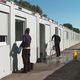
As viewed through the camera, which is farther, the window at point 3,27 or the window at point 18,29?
the window at point 18,29

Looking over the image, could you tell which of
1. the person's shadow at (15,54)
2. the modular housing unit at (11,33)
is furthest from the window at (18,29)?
the person's shadow at (15,54)

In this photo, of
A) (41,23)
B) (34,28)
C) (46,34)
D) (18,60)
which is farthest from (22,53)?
(46,34)

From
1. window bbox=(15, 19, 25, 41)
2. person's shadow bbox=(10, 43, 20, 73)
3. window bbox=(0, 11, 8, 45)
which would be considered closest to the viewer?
window bbox=(0, 11, 8, 45)

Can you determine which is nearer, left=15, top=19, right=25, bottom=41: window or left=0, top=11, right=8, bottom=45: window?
left=0, top=11, right=8, bottom=45: window

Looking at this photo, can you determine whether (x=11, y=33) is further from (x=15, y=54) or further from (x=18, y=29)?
(x=18, y=29)

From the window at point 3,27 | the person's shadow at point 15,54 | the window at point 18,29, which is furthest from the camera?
the window at point 18,29

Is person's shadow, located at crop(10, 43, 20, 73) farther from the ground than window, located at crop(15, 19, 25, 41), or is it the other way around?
window, located at crop(15, 19, 25, 41)

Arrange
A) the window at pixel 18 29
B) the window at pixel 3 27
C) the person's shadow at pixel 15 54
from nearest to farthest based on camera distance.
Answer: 1. the window at pixel 3 27
2. the person's shadow at pixel 15 54
3. the window at pixel 18 29

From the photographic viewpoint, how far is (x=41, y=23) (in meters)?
22.1

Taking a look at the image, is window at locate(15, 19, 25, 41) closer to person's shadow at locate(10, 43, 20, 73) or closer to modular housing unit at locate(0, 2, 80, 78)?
modular housing unit at locate(0, 2, 80, 78)

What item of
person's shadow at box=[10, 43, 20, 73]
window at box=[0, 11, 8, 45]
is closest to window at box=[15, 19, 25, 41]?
person's shadow at box=[10, 43, 20, 73]

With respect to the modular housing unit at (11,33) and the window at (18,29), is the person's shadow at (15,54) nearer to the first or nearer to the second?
the modular housing unit at (11,33)

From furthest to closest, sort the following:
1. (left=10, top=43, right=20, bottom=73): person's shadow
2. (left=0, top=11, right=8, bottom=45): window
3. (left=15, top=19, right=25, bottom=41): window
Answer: (left=15, top=19, right=25, bottom=41): window
(left=10, top=43, right=20, bottom=73): person's shadow
(left=0, top=11, right=8, bottom=45): window

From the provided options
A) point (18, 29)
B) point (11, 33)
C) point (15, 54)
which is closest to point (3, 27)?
point (11, 33)
